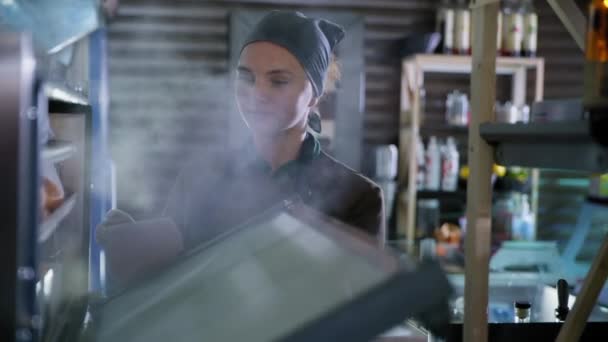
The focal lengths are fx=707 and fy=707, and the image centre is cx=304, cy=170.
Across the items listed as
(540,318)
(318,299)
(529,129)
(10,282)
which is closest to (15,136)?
(10,282)

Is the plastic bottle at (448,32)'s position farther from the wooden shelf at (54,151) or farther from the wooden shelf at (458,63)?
the wooden shelf at (54,151)

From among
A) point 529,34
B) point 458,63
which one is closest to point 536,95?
point 529,34

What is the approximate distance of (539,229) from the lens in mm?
5250

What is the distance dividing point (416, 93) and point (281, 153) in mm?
2432

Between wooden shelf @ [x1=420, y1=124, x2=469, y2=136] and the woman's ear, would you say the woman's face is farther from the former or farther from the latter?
wooden shelf @ [x1=420, y1=124, x2=469, y2=136]

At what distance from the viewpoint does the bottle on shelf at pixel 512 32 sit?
4.76 meters

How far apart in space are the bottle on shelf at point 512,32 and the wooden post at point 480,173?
3043 millimetres

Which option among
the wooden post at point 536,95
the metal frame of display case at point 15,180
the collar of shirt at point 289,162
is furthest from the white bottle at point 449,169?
the metal frame of display case at point 15,180

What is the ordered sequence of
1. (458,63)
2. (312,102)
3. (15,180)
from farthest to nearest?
(458,63), (312,102), (15,180)

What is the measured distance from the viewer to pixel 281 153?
92.7 inches

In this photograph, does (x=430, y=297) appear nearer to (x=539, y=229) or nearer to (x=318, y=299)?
(x=318, y=299)

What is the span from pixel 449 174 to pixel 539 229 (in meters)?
1.00

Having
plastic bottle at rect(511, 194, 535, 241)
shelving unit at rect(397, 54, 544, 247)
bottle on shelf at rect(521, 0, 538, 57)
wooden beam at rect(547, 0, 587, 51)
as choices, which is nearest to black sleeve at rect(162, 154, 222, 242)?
wooden beam at rect(547, 0, 587, 51)

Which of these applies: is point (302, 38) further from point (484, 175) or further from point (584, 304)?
point (584, 304)
